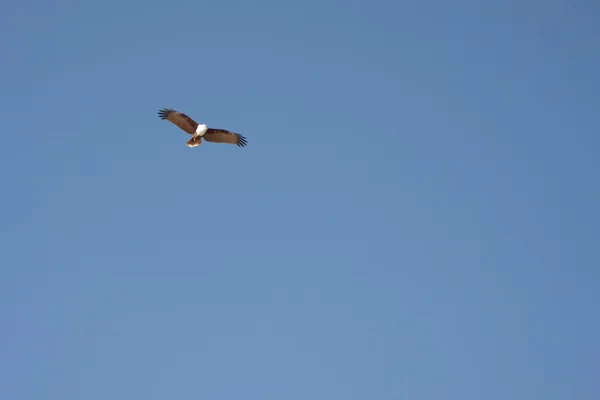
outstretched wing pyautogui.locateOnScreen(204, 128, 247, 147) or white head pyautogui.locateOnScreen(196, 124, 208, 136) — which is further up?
outstretched wing pyautogui.locateOnScreen(204, 128, 247, 147)

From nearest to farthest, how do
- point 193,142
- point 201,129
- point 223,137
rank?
1. point 201,129
2. point 193,142
3. point 223,137

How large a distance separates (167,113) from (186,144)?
117 cm

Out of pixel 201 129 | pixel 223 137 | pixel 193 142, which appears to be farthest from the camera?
pixel 223 137

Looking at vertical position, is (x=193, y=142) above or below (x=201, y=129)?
below

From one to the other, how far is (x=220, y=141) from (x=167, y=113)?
2.16m

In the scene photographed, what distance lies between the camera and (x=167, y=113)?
32.4m

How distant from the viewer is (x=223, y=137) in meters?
33.5

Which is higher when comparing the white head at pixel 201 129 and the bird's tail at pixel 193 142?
the white head at pixel 201 129

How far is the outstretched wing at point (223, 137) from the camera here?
3319 centimetres

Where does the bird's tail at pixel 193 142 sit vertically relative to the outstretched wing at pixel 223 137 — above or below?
below

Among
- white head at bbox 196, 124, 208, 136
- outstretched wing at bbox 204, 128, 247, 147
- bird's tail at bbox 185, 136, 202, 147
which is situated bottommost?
bird's tail at bbox 185, 136, 202, 147

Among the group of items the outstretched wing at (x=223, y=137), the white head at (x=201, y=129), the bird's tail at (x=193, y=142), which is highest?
the outstretched wing at (x=223, y=137)

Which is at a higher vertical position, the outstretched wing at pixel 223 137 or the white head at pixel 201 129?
the outstretched wing at pixel 223 137

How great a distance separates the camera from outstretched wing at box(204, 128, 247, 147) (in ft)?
109
